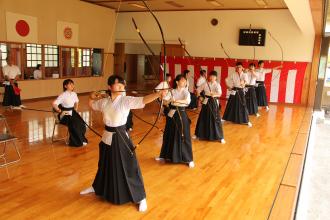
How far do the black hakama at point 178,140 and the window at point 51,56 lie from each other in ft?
23.8

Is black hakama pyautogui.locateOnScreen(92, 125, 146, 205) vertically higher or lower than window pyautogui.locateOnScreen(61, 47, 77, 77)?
lower

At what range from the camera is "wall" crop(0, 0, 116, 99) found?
31.3 ft

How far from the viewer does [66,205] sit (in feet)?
10.3

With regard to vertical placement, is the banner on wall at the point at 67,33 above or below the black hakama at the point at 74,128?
above

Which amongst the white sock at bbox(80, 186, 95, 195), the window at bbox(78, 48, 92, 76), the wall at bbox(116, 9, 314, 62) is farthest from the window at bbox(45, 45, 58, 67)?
the white sock at bbox(80, 186, 95, 195)

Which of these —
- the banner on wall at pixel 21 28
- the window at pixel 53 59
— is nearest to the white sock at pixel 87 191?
the window at pixel 53 59

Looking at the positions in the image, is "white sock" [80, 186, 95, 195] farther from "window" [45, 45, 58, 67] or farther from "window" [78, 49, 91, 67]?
"window" [78, 49, 91, 67]

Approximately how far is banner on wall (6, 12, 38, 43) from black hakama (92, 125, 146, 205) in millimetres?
7385

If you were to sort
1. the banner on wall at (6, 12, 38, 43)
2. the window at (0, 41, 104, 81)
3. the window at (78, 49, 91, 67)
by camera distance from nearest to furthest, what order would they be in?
the banner on wall at (6, 12, 38, 43), the window at (0, 41, 104, 81), the window at (78, 49, 91, 67)

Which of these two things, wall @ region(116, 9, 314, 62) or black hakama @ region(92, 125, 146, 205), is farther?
wall @ region(116, 9, 314, 62)

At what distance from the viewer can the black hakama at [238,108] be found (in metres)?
7.29

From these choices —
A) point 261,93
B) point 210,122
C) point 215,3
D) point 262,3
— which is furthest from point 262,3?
point 210,122

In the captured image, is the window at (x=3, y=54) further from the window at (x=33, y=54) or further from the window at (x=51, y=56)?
the window at (x=51, y=56)

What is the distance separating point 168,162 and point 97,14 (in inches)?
360
